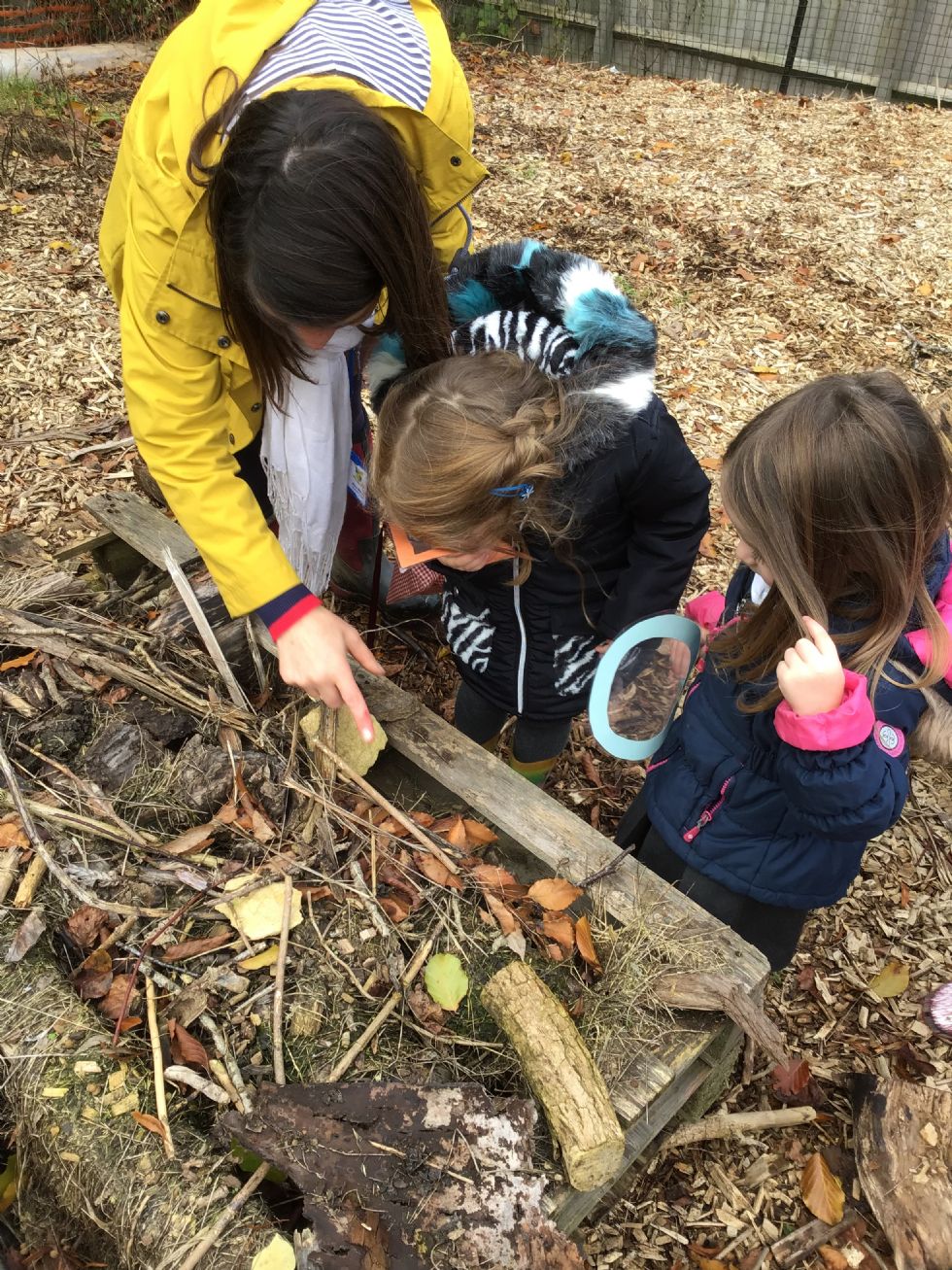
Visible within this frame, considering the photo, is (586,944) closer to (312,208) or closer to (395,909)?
(395,909)

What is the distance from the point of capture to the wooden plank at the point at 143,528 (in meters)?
2.65

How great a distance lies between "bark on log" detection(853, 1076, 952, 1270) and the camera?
188cm

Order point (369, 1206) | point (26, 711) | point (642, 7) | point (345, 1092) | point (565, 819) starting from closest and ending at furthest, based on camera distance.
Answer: point (369, 1206)
point (345, 1092)
point (565, 819)
point (26, 711)
point (642, 7)

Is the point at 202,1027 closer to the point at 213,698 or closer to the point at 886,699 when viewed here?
the point at 213,698

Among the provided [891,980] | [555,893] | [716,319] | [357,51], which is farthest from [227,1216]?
[716,319]

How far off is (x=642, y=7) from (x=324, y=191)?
32.0ft

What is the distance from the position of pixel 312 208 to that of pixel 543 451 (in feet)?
2.14

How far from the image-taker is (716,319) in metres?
4.91

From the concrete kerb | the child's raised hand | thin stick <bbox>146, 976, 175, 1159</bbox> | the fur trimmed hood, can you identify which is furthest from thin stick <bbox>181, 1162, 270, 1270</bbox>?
the concrete kerb

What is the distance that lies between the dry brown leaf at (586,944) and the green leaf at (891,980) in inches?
45.4

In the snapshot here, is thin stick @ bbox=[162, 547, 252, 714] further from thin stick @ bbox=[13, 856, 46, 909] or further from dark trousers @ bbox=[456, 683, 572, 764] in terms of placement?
dark trousers @ bbox=[456, 683, 572, 764]

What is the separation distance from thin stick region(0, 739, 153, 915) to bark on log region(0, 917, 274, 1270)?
0.53ft

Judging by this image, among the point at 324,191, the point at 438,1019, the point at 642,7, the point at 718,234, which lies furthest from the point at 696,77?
the point at 438,1019

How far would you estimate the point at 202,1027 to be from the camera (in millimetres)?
1665
